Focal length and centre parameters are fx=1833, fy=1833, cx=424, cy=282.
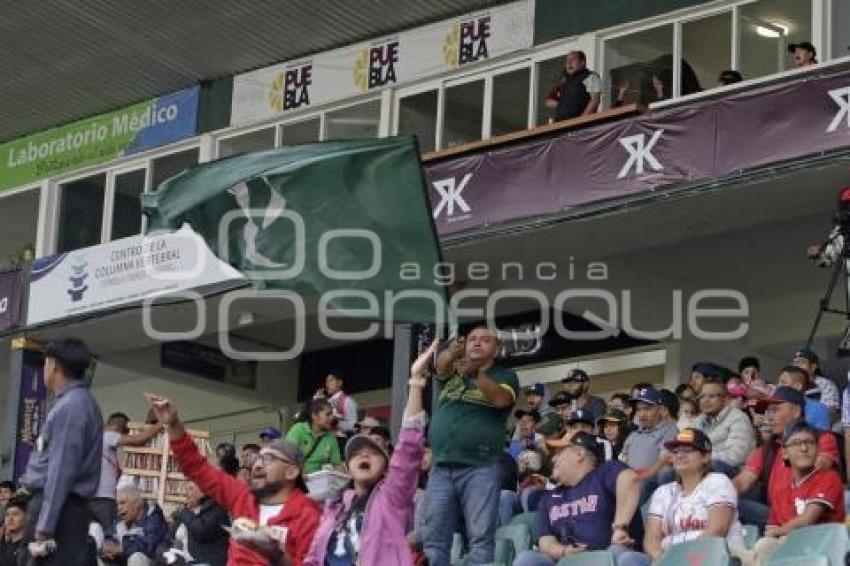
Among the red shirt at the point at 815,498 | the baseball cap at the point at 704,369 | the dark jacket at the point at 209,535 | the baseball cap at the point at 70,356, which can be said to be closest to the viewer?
the baseball cap at the point at 70,356

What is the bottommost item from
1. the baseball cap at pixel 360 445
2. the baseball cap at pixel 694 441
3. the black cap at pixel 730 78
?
the baseball cap at pixel 360 445

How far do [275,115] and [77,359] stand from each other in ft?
45.6

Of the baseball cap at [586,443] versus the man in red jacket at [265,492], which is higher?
the baseball cap at [586,443]

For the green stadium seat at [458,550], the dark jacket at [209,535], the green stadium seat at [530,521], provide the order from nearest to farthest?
the green stadium seat at [458,550] → the green stadium seat at [530,521] → the dark jacket at [209,535]

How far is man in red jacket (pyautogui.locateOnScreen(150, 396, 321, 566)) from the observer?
25.7 ft

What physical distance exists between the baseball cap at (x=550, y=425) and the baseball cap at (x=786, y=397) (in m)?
2.34

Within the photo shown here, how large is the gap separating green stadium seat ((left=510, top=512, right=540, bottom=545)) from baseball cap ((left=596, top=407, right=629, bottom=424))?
145cm

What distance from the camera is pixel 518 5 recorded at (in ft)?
64.8

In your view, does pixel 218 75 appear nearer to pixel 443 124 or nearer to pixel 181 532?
pixel 443 124

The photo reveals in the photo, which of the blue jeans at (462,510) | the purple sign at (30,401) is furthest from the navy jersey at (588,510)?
the purple sign at (30,401)

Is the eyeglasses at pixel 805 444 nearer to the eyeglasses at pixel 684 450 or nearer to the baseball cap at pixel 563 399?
the eyeglasses at pixel 684 450

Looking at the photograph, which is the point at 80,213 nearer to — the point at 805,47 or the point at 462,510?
the point at 805,47

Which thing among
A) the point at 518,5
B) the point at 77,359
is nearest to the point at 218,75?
the point at 518,5

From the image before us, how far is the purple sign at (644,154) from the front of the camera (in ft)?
50.5
